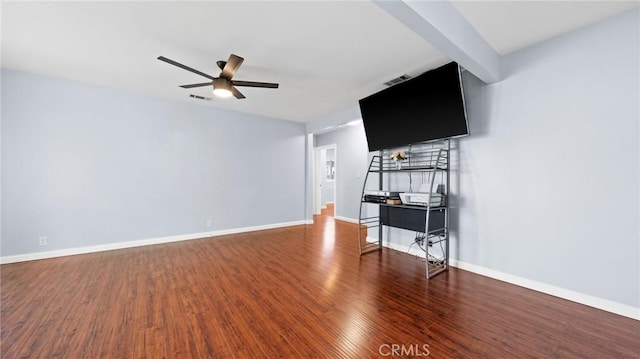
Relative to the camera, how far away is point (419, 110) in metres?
3.05

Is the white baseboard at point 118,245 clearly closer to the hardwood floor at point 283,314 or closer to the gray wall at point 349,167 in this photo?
the hardwood floor at point 283,314

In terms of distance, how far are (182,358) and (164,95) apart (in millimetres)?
4020

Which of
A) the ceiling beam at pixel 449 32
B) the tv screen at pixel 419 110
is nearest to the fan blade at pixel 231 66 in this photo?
the ceiling beam at pixel 449 32

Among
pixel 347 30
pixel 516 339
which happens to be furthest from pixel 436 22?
pixel 516 339

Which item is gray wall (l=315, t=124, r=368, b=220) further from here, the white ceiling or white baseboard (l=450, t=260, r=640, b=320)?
white baseboard (l=450, t=260, r=640, b=320)

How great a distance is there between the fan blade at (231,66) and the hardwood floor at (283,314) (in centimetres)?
229

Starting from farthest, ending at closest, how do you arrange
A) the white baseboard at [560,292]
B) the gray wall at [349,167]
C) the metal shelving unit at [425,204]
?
the gray wall at [349,167]
the metal shelving unit at [425,204]
the white baseboard at [560,292]

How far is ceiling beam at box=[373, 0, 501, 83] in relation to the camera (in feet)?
5.22

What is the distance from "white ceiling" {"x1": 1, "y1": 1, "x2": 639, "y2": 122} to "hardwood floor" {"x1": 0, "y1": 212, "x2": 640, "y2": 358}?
99.9 inches

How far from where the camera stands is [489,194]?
279cm

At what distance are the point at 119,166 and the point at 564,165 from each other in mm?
5809

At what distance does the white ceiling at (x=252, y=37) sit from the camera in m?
1.97

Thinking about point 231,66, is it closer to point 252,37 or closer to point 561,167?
point 252,37

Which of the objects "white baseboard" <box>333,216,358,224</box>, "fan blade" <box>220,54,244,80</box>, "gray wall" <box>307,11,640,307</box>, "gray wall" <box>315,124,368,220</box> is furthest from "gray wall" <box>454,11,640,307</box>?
"white baseboard" <box>333,216,358,224</box>
